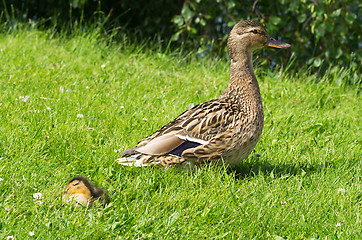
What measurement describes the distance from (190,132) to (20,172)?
1466 mm

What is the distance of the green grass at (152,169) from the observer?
151 inches

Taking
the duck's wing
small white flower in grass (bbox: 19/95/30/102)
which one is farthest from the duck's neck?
small white flower in grass (bbox: 19/95/30/102)

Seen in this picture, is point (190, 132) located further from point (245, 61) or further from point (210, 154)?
point (245, 61)

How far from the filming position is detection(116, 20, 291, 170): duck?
14.8 feet

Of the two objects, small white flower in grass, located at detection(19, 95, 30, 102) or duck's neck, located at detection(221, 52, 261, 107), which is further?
small white flower in grass, located at detection(19, 95, 30, 102)

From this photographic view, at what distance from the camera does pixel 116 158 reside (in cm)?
471

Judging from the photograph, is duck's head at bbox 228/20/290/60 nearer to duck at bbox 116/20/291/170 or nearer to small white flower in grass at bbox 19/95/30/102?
duck at bbox 116/20/291/170

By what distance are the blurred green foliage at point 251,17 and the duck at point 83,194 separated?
443cm

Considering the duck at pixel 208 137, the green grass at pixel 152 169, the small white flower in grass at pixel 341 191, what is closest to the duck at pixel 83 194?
the green grass at pixel 152 169

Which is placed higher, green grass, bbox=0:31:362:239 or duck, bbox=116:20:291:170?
duck, bbox=116:20:291:170

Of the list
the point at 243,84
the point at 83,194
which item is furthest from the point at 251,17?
the point at 83,194

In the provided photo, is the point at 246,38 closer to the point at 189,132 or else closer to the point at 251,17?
the point at 189,132

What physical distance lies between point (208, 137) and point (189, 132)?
173mm

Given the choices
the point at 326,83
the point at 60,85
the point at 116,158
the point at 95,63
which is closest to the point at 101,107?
the point at 60,85
